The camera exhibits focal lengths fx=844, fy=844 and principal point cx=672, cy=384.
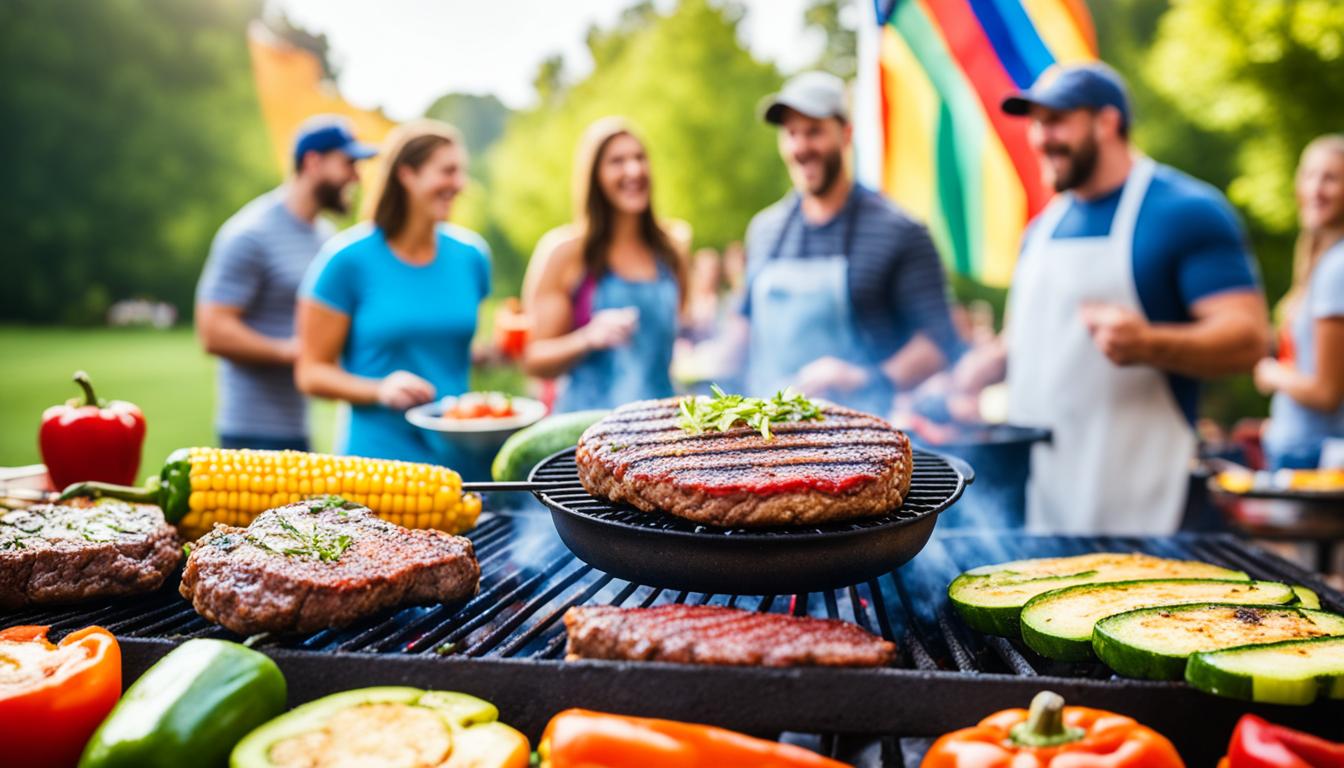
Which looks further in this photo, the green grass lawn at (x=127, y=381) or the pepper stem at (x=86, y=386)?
the green grass lawn at (x=127, y=381)

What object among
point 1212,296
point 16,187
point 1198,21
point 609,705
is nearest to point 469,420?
point 609,705

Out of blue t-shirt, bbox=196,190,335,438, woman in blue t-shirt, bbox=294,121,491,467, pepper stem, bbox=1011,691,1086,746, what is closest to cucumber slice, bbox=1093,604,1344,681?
pepper stem, bbox=1011,691,1086,746

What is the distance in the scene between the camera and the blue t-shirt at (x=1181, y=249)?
4453 millimetres

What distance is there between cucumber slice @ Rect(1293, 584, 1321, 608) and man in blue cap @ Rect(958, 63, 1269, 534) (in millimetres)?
1918

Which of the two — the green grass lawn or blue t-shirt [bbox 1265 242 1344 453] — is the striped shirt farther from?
the green grass lawn

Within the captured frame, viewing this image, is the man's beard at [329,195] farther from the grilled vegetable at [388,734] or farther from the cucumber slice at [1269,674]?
the cucumber slice at [1269,674]

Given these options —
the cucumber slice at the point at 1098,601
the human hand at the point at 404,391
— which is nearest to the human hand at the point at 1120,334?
the cucumber slice at the point at 1098,601

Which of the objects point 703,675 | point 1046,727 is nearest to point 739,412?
point 703,675

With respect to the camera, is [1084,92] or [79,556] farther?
[1084,92]

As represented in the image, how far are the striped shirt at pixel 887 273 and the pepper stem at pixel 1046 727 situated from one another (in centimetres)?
414

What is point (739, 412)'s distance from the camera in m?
2.80

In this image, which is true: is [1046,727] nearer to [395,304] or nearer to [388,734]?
[388,734]

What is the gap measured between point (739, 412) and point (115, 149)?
29542mm

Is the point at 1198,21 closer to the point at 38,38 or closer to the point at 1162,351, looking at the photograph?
the point at 1162,351
